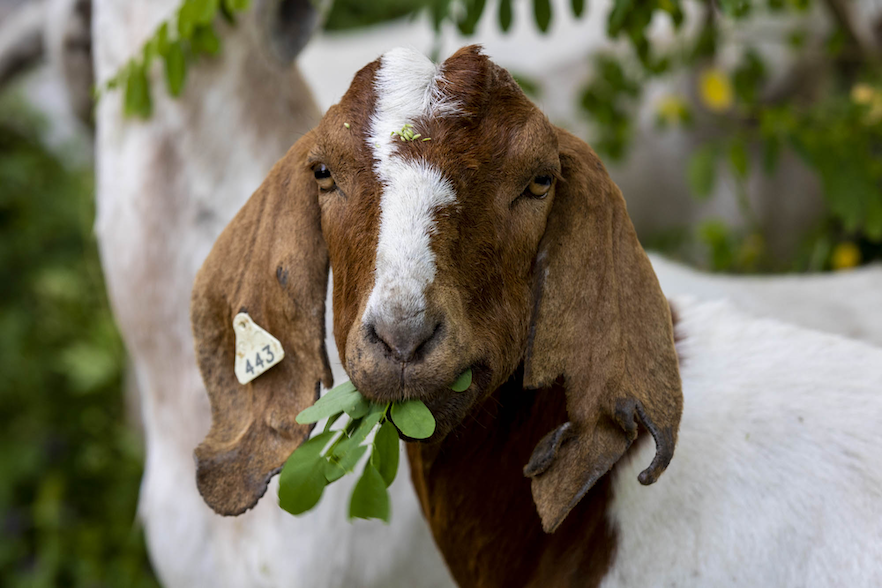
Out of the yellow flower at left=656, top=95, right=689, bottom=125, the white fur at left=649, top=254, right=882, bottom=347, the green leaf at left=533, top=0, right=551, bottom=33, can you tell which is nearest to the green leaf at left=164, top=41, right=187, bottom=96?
the green leaf at left=533, top=0, right=551, bottom=33

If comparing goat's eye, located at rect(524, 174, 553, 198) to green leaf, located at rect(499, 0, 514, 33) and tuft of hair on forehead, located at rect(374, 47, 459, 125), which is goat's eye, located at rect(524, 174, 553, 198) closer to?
tuft of hair on forehead, located at rect(374, 47, 459, 125)

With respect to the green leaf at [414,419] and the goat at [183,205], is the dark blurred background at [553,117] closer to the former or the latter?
the goat at [183,205]

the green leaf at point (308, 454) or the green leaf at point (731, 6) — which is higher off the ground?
the green leaf at point (731, 6)

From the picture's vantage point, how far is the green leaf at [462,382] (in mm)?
1212

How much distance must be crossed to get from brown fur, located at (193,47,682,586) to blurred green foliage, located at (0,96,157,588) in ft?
9.50

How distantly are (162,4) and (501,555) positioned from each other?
190 cm

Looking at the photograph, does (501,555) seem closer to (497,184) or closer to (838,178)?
(497,184)

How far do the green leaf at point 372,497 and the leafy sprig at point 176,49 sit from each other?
4.27ft

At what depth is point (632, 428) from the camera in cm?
132

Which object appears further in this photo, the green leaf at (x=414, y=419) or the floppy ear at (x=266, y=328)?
the floppy ear at (x=266, y=328)

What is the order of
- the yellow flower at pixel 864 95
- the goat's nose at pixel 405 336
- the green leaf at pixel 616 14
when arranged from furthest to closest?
the yellow flower at pixel 864 95
the green leaf at pixel 616 14
the goat's nose at pixel 405 336

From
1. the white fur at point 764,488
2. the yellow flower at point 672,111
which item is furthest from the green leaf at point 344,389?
the yellow flower at point 672,111

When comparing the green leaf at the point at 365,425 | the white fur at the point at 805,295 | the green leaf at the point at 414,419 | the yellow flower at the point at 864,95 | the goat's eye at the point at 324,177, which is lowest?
the white fur at the point at 805,295

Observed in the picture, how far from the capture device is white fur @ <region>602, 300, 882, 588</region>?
1.48m
